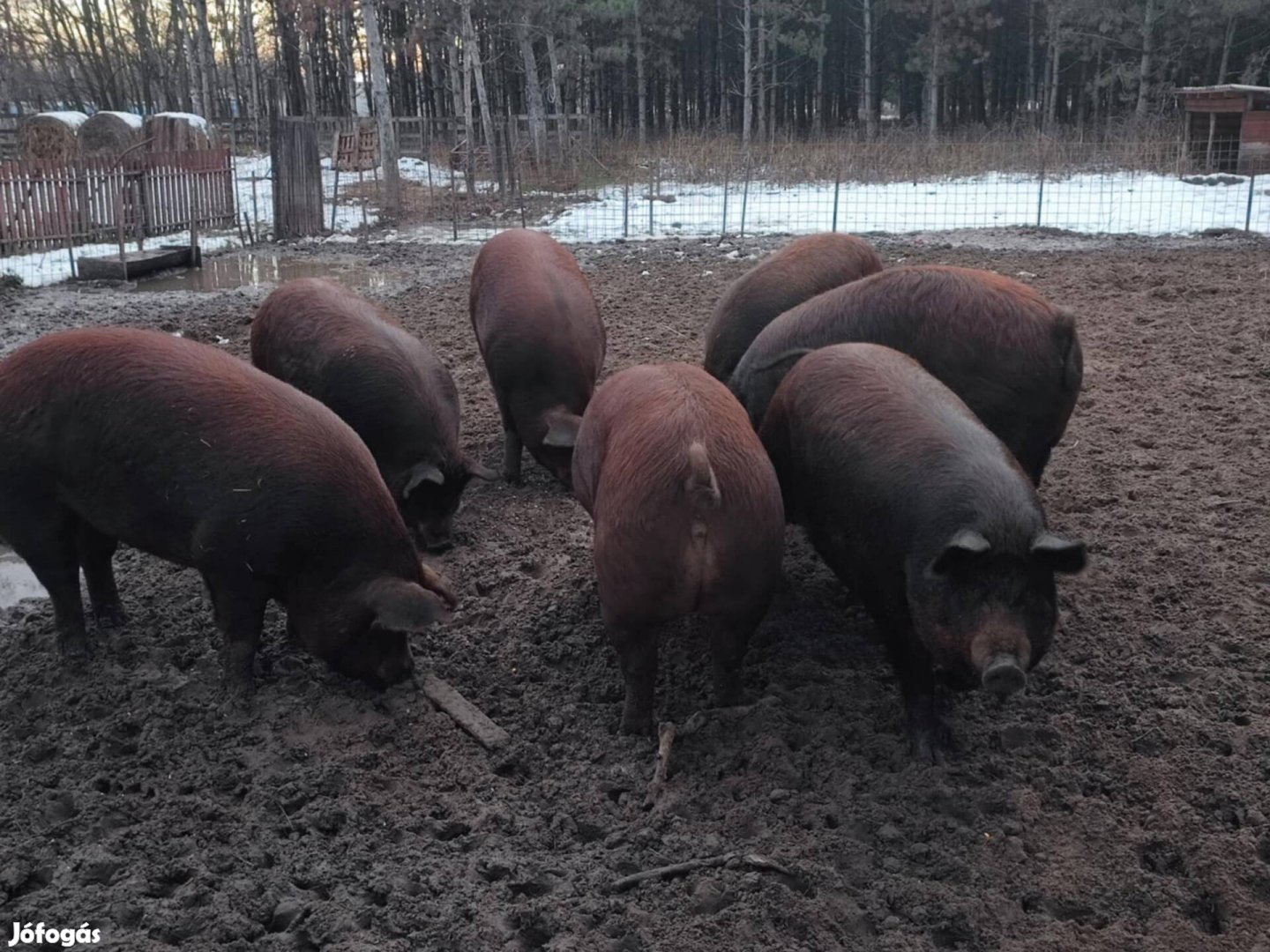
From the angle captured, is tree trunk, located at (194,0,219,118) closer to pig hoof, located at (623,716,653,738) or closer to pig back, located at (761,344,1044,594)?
pig back, located at (761,344,1044,594)

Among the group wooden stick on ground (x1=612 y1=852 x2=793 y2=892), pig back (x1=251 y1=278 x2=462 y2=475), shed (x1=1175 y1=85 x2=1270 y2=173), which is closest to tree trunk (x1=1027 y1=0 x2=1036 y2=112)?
shed (x1=1175 y1=85 x2=1270 y2=173)

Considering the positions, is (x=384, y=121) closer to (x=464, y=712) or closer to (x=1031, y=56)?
(x=464, y=712)

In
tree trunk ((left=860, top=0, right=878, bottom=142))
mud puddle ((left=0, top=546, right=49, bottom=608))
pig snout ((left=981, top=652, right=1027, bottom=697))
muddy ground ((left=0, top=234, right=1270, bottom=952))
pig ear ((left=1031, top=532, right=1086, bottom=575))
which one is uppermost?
tree trunk ((left=860, top=0, right=878, bottom=142))

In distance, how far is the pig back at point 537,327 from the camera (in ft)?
19.0

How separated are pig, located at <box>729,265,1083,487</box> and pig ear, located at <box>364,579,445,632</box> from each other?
178 centimetres

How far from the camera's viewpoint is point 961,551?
3027mm

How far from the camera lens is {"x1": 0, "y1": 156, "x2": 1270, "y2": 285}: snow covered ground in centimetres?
1496

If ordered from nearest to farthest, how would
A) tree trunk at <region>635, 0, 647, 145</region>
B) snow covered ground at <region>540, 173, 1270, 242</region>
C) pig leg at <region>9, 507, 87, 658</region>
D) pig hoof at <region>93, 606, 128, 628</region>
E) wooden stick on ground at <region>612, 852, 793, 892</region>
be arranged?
wooden stick on ground at <region>612, 852, 793, 892</region> → pig leg at <region>9, 507, 87, 658</region> → pig hoof at <region>93, 606, 128, 628</region> → snow covered ground at <region>540, 173, 1270, 242</region> → tree trunk at <region>635, 0, 647, 145</region>

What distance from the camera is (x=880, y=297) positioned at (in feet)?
15.9

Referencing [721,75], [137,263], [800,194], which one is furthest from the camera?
[721,75]

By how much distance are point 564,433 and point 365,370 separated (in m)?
0.97

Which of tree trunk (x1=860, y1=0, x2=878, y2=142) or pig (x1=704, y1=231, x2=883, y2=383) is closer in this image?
pig (x1=704, y1=231, x2=883, y2=383)

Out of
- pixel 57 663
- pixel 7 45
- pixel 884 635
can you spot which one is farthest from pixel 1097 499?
pixel 7 45

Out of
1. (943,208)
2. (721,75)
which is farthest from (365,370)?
(721,75)
